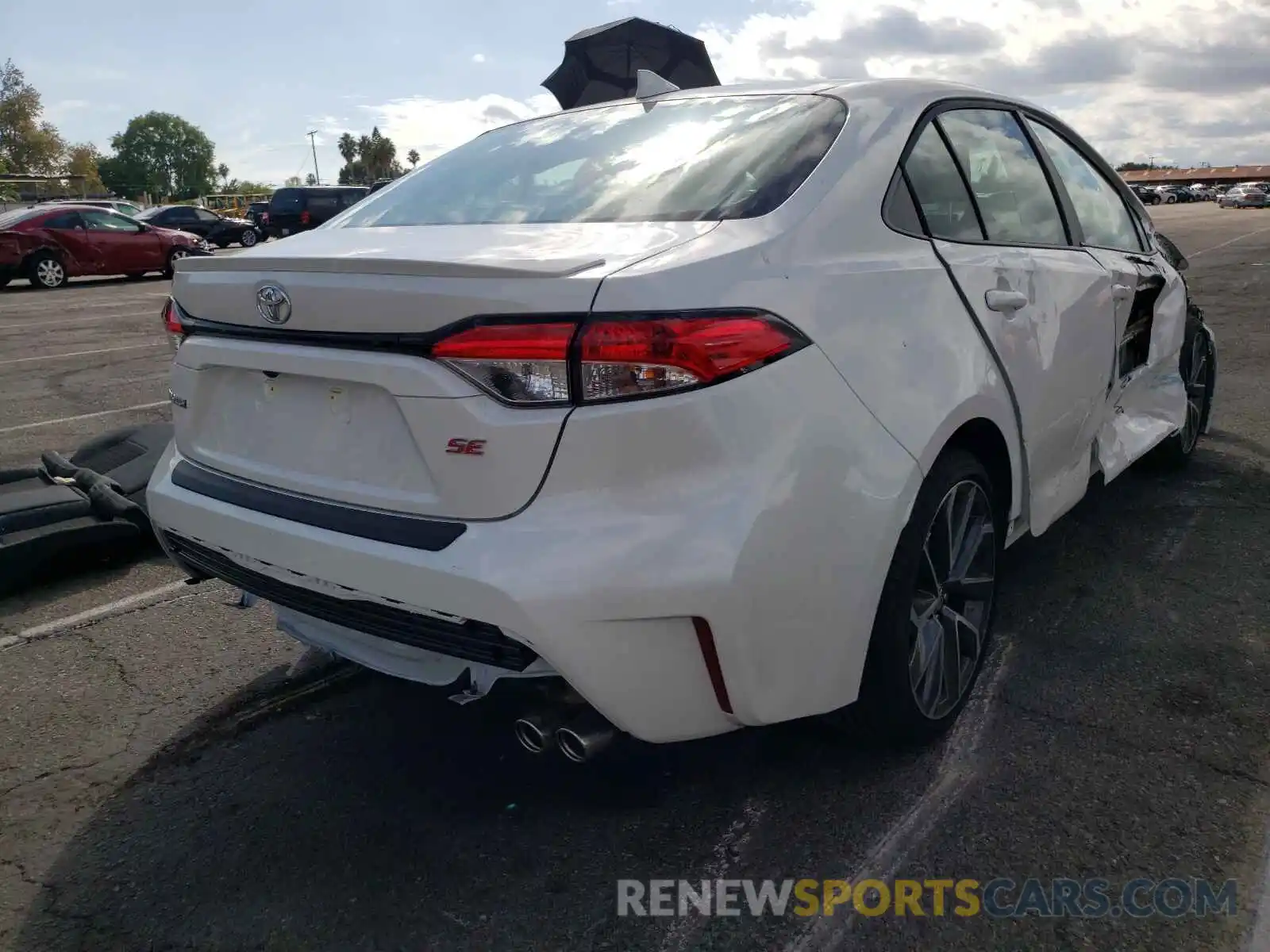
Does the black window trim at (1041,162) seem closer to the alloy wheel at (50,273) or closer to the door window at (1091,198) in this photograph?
the door window at (1091,198)

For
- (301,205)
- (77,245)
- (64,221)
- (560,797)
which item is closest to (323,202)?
(301,205)

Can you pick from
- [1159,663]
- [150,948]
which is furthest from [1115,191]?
[150,948]

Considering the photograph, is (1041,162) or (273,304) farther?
(1041,162)

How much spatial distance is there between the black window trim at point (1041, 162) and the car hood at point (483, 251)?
70 centimetres

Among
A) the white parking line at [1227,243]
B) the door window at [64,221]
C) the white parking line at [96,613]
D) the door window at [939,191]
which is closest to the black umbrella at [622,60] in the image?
the white parking line at [96,613]

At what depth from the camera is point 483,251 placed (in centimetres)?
223

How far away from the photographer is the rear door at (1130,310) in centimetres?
378

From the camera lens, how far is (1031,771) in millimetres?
2639

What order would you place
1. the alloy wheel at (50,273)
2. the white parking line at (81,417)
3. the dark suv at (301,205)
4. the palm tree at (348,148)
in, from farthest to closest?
the palm tree at (348,148)
the dark suv at (301,205)
the alloy wheel at (50,273)
the white parking line at (81,417)

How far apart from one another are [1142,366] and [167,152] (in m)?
152

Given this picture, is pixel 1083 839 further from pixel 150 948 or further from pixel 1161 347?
pixel 1161 347

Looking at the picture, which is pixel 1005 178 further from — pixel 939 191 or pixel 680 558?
pixel 680 558

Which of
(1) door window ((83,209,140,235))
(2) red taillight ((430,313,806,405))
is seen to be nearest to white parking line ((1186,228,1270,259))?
(1) door window ((83,209,140,235))

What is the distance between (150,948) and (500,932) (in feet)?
2.32
